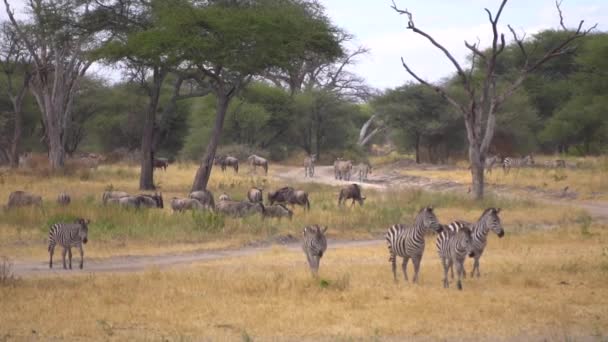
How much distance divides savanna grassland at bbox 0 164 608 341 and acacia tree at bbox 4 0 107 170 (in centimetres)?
1282

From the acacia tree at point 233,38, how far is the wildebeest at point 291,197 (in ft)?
17.1

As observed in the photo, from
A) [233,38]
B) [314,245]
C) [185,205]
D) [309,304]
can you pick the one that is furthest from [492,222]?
[233,38]

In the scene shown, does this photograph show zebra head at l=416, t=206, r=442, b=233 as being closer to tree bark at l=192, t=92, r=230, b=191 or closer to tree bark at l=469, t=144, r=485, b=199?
tree bark at l=469, t=144, r=485, b=199

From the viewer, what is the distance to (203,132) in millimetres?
58844

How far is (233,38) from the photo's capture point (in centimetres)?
2978

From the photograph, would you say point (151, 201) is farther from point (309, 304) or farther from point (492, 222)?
point (309, 304)

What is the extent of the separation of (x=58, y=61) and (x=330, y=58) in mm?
12170

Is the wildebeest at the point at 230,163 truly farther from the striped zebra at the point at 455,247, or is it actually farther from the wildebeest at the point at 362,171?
the striped zebra at the point at 455,247

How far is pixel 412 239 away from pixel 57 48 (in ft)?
86.6

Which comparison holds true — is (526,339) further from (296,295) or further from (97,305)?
(97,305)

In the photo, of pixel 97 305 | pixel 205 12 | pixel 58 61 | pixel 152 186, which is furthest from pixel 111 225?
pixel 58 61

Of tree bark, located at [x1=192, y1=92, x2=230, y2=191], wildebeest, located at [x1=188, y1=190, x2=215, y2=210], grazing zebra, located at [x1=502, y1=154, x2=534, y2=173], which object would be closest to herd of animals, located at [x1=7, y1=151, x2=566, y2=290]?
wildebeest, located at [x1=188, y1=190, x2=215, y2=210]

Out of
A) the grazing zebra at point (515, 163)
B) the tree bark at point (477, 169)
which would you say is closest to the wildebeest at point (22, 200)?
the tree bark at point (477, 169)

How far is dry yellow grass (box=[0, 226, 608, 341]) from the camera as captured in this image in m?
10.3
